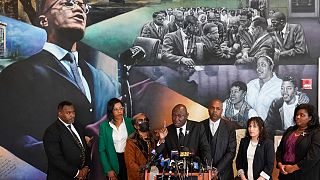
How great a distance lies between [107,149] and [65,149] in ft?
1.73

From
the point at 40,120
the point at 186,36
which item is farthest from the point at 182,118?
the point at 40,120

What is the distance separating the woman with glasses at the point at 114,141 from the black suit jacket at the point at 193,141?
→ 692mm

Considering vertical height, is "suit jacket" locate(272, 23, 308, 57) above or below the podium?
above

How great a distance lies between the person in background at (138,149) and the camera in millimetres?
7809

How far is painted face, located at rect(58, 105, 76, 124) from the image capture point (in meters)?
8.19

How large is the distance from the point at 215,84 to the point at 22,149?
2.73 m

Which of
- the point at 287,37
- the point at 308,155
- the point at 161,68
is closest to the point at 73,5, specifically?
the point at 161,68

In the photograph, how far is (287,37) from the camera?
29.3 ft

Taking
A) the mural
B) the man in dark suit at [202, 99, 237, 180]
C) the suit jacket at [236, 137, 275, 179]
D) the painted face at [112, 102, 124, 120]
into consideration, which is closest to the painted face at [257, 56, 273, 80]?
the mural

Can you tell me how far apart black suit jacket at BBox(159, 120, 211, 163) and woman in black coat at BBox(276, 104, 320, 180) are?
88cm

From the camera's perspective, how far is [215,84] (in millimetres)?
8930

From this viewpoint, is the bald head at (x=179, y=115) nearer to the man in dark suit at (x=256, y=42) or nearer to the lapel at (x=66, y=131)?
the lapel at (x=66, y=131)

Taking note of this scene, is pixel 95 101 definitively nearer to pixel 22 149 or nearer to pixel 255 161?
pixel 22 149

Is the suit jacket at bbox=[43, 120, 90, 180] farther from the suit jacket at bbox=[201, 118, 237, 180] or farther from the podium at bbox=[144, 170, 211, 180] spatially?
the podium at bbox=[144, 170, 211, 180]
